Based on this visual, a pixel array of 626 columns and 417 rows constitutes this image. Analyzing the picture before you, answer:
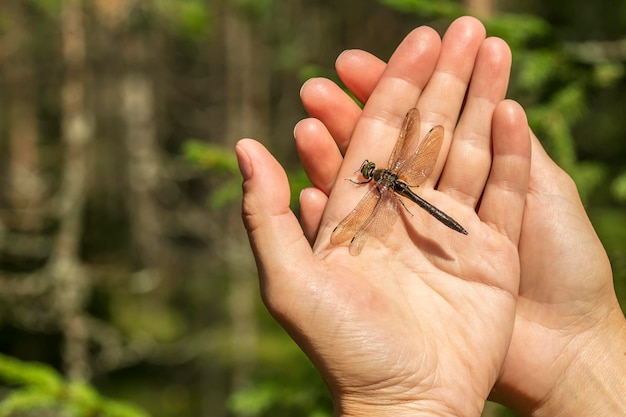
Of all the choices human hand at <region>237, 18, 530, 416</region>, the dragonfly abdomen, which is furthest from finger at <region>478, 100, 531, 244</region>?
the dragonfly abdomen

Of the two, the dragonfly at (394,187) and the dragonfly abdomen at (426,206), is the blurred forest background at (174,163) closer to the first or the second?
the dragonfly at (394,187)

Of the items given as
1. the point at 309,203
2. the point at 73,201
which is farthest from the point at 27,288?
the point at 309,203

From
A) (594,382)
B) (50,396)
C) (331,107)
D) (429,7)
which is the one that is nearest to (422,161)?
(331,107)

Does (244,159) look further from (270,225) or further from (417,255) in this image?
(417,255)

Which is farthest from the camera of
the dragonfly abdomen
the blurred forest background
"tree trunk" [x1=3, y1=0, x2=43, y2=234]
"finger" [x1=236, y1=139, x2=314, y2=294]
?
"tree trunk" [x1=3, y1=0, x2=43, y2=234]

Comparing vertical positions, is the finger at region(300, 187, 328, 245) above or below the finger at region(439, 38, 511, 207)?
below

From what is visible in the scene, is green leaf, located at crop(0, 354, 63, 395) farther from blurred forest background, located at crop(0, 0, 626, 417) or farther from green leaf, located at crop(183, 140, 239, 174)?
green leaf, located at crop(183, 140, 239, 174)

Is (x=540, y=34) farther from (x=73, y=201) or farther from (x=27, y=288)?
(x=27, y=288)

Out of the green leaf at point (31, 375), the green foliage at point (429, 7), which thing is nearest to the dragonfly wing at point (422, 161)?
the green foliage at point (429, 7)
